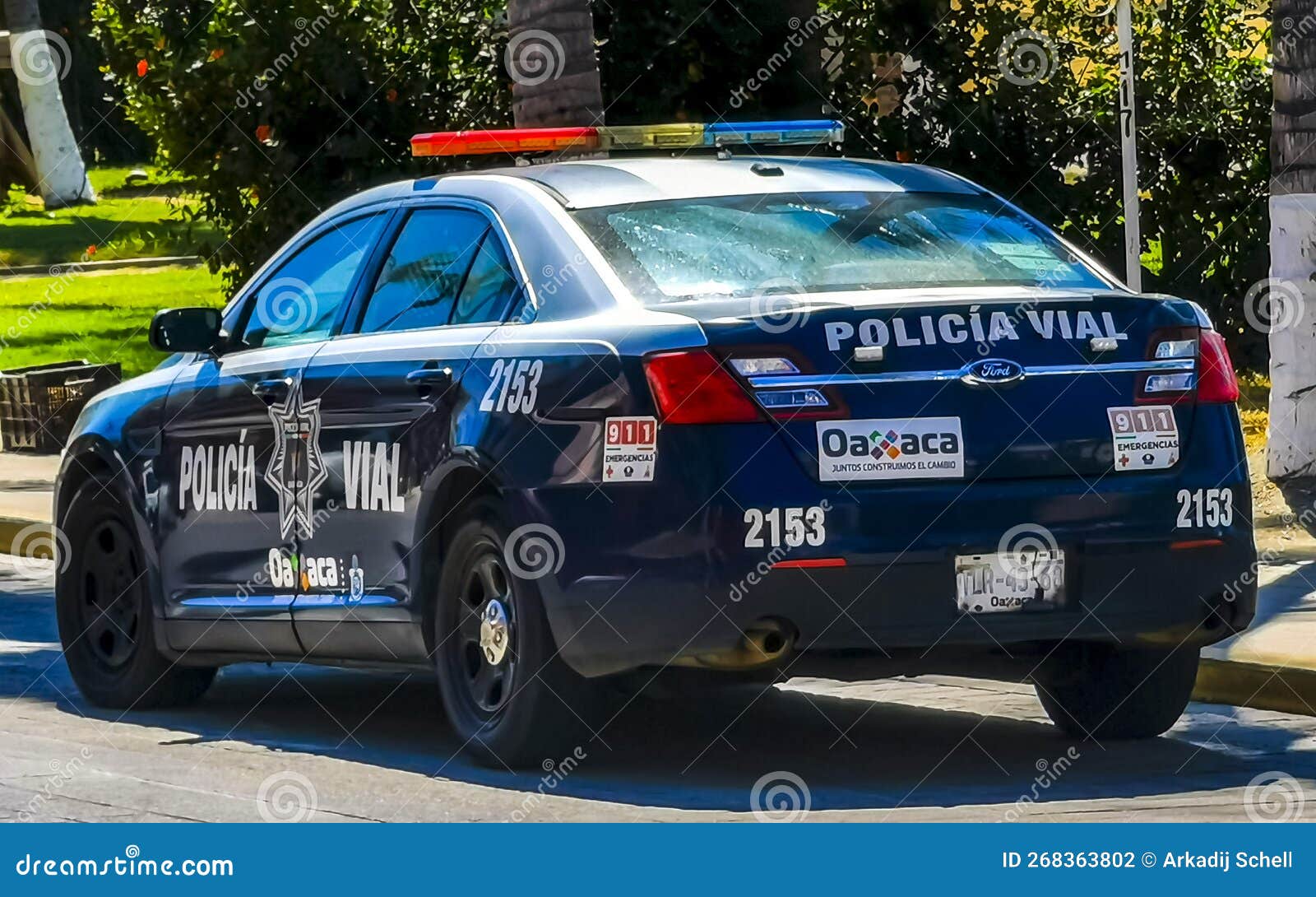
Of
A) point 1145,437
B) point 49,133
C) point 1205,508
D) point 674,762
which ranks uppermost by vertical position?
point 1145,437

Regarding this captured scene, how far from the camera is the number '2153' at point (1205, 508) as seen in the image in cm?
676

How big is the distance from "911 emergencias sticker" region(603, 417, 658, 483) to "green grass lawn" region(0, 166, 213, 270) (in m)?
22.7

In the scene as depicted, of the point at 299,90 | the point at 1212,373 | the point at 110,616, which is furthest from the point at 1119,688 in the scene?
the point at 299,90

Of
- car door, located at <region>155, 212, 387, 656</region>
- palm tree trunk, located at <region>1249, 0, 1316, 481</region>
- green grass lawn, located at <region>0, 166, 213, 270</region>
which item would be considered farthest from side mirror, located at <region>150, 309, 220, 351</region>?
green grass lawn, located at <region>0, 166, 213, 270</region>

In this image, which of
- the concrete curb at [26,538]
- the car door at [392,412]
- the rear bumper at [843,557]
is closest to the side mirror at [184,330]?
the car door at [392,412]

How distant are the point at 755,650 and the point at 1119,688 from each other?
155 cm

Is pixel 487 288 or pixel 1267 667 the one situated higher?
pixel 487 288

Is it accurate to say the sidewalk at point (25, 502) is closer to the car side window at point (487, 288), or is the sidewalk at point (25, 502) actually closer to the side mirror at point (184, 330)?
the side mirror at point (184, 330)

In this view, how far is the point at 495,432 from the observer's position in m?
6.79

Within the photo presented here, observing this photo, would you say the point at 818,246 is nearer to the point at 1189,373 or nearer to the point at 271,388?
the point at 1189,373

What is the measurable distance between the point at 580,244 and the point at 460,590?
3.32 feet

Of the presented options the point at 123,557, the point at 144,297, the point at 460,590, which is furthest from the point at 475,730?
the point at 144,297

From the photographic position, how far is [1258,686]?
825cm

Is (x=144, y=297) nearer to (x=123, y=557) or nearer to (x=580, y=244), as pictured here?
(x=123, y=557)
